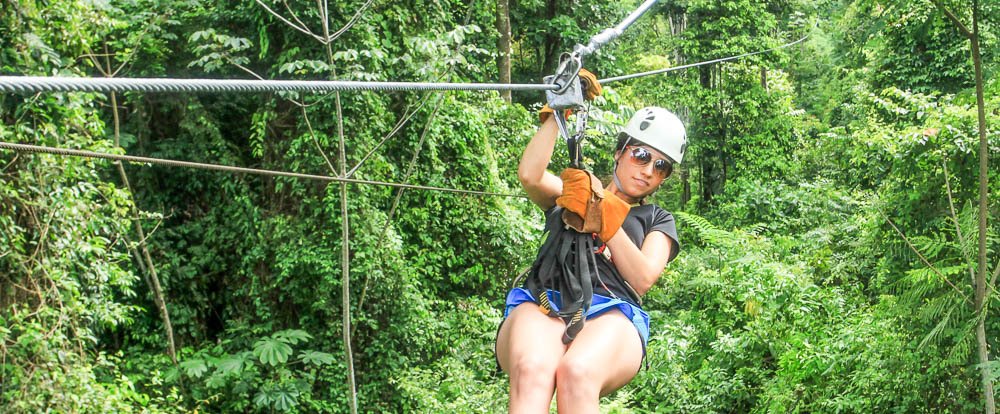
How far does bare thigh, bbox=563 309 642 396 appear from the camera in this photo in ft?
6.72

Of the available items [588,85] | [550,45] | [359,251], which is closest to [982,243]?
[588,85]

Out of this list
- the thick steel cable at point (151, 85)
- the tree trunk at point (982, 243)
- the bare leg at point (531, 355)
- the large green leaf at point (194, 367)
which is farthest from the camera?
the large green leaf at point (194, 367)

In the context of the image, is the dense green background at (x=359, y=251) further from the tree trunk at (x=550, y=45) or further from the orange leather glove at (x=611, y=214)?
Result: the orange leather glove at (x=611, y=214)

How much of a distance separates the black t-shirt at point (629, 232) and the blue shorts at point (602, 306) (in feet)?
0.09

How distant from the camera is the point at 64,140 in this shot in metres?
5.16

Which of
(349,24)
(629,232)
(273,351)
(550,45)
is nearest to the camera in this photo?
(629,232)

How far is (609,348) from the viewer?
6.89 ft

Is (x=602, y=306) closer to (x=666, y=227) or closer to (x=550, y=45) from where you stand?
(x=666, y=227)

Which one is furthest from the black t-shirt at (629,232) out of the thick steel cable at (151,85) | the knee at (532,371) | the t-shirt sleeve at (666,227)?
the thick steel cable at (151,85)

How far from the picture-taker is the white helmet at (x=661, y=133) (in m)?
2.38

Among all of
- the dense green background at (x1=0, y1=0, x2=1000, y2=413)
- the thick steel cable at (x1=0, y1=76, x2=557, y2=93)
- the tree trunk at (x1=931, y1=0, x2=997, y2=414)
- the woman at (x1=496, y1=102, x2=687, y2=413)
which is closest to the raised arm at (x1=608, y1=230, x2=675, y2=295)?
the woman at (x1=496, y1=102, x2=687, y2=413)

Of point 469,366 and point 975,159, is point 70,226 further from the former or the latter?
point 975,159

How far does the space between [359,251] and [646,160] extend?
4.78 m

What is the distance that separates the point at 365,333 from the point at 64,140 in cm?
295
